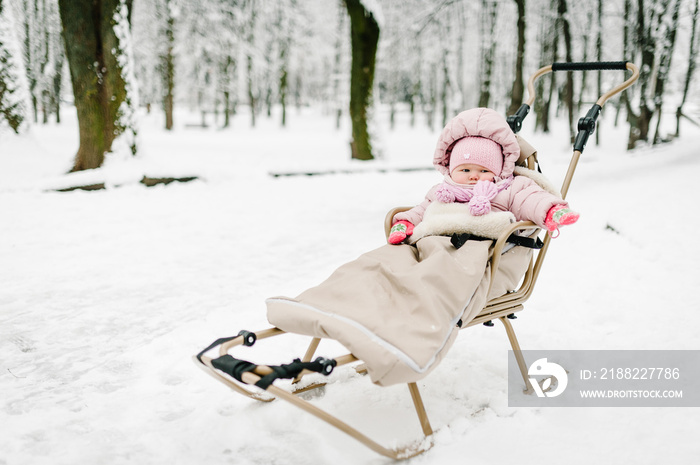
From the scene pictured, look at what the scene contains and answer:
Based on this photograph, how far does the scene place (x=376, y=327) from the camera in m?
1.91

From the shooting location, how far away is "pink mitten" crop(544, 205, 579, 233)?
2.29 metres

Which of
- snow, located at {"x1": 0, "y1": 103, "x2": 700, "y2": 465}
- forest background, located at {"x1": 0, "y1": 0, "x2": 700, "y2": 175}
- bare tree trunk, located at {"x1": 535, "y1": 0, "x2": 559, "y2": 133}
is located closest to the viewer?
snow, located at {"x1": 0, "y1": 103, "x2": 700, "y2": 465}

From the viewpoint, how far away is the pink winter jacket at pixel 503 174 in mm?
2494

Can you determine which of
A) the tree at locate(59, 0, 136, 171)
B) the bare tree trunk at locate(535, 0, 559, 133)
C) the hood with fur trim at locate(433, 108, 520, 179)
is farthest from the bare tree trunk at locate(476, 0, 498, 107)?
the hood with fur trim at locate(433, 108, 520, 179)

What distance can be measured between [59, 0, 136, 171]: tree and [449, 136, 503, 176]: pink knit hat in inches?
268

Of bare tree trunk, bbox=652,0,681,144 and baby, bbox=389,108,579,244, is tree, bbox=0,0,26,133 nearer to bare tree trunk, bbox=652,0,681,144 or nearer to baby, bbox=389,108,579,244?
baby, bbox=389,108,579,244

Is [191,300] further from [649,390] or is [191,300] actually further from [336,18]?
[336,18]

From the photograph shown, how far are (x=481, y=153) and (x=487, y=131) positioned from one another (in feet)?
0.40

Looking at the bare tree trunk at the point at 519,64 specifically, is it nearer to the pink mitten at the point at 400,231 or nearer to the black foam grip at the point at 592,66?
the black foam grip at the point at 592,66

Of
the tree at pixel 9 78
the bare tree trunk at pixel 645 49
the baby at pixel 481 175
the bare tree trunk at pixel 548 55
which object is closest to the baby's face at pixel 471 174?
the baby at pixel 481 175

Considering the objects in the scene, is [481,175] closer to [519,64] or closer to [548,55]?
[519,64]

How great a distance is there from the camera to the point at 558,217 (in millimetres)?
2344

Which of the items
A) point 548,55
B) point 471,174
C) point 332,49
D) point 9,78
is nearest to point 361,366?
point 471,174

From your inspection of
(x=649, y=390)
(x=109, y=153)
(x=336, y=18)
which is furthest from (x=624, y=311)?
(x=336, y=18)
